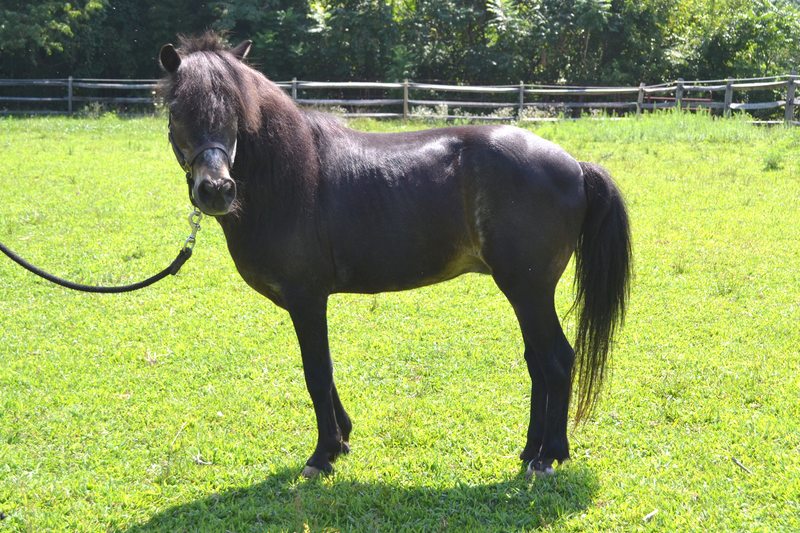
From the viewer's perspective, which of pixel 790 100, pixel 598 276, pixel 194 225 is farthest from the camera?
pixel 790 100

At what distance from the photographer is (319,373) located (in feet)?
12.6

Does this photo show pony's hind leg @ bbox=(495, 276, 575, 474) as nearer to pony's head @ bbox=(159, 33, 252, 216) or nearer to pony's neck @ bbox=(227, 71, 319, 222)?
pony's neck @ bbox=(227, 71, 319, 222)

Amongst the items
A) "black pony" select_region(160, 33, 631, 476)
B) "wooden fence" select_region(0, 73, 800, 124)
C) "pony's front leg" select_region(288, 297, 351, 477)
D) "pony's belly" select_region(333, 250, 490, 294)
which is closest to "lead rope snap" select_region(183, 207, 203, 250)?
"black pony" select_region(160, 33, 631, 476)

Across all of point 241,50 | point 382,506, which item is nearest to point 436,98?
point 241,50

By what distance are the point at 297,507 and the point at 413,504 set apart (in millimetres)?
591

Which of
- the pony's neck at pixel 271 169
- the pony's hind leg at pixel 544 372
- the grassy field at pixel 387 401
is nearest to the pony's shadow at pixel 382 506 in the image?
the grassy field at pixel 387 401

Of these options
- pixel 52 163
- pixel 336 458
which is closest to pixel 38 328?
pixel 336 458

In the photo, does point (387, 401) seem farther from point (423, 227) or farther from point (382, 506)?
point (423, 227)

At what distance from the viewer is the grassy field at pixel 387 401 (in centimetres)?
358

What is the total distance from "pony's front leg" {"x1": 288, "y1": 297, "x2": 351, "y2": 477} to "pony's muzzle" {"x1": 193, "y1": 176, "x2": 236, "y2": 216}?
749mm

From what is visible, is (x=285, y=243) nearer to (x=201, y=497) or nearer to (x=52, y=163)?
(x=201, y=497)

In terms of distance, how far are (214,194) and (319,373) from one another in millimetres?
1198

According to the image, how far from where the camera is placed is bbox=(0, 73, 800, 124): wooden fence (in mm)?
22227

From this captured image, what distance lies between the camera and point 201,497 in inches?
147
